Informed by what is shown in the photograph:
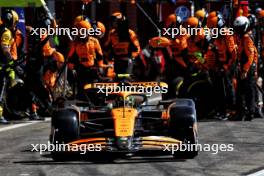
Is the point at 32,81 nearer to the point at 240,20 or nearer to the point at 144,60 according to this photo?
the point at 240,20

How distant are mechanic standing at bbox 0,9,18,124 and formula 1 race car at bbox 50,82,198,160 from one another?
4499 mm

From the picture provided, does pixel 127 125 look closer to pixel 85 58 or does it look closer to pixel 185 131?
pixel 185 131

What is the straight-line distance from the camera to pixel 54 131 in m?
12.4

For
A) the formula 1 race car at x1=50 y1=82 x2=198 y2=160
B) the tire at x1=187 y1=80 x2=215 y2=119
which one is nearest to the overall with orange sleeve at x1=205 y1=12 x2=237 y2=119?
the tire at x1=187 y1=80 x2=215 y2=119

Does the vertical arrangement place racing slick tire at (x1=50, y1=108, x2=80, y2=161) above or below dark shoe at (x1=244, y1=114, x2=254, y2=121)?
above

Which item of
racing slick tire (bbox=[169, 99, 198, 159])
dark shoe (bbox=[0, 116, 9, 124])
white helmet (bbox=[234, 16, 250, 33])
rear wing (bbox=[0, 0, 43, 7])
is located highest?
rear wing (bbox=[0, 0, 43, 7])

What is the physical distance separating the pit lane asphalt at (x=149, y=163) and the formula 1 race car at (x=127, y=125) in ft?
0.70

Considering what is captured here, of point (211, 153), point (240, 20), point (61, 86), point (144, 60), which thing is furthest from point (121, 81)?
point (144, 60)

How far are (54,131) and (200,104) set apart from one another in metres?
5.69

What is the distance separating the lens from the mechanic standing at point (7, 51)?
57.9 ft

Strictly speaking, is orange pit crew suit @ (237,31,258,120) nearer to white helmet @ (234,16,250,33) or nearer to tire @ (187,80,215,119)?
white helmet @ (234,16,250,33)

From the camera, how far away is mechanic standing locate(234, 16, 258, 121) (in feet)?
55.5

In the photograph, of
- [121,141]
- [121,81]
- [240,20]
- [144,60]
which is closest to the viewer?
[121,141]

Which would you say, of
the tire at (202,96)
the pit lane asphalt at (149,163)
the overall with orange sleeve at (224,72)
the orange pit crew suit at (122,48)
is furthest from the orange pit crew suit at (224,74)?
the pit lane asphalt at (149,163)
